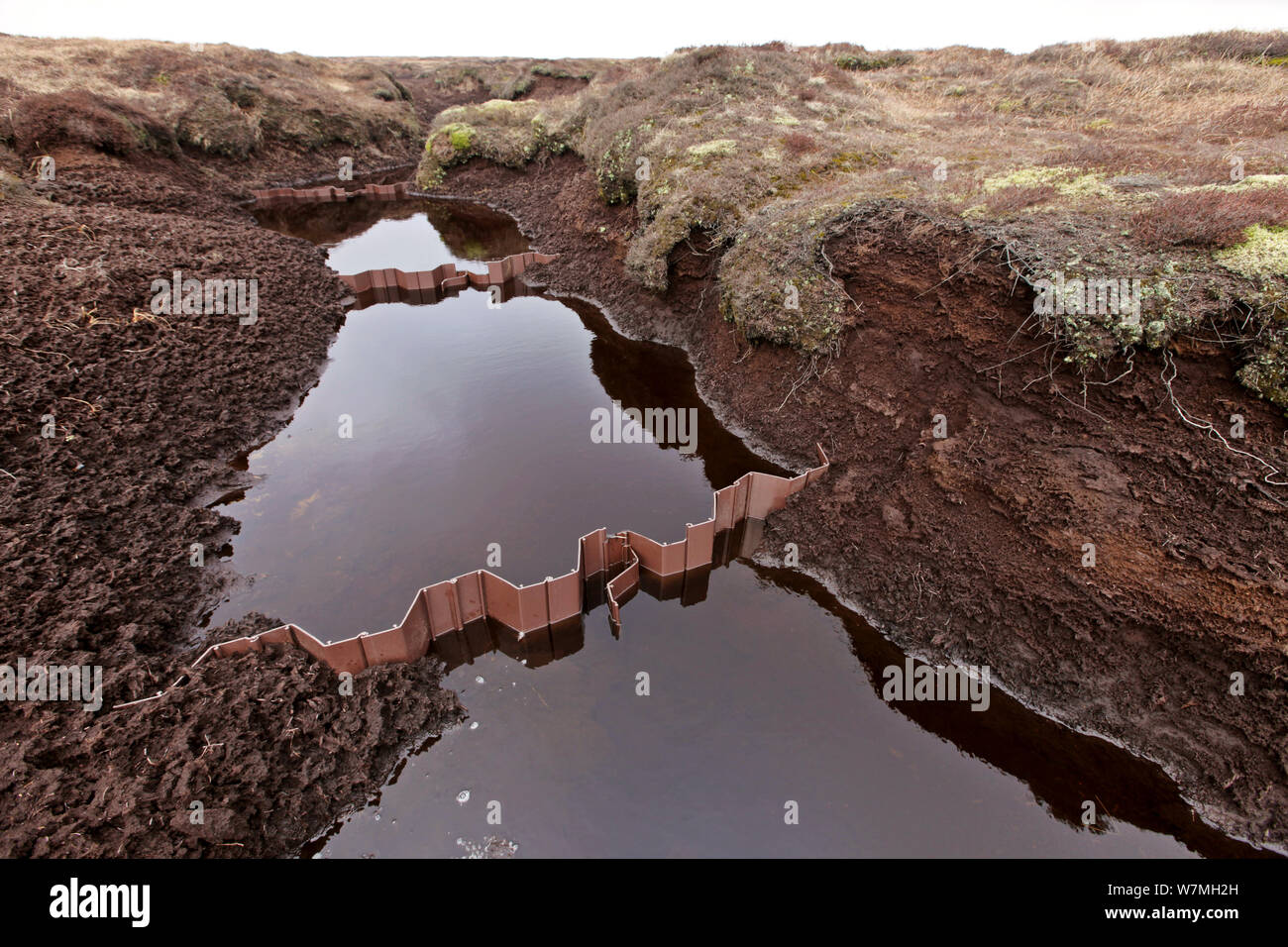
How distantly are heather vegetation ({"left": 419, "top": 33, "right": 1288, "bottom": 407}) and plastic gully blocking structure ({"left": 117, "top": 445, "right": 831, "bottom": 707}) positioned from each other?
12.6 feet

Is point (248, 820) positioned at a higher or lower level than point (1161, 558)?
lower

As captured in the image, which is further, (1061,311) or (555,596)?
(1061,311)

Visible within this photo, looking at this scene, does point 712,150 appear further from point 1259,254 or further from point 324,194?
point 324,194

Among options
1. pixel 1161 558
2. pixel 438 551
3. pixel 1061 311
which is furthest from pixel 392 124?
pixel 1161 558

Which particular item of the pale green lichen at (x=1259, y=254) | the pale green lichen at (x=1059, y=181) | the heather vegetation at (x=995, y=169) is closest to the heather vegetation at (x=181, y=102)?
the heather vegetation at (x=995, y=169)

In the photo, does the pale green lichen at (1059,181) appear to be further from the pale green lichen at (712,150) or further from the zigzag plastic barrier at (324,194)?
the zigzag plastic barrier at (324,194)

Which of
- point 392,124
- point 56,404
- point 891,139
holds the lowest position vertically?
point 56,404

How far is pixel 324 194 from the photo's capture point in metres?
27.9

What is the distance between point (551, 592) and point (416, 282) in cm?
1424

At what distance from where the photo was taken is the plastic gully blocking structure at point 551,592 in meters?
7.30

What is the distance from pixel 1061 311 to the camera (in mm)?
8906

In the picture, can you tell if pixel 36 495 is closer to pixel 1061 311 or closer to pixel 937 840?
pixel 937 840

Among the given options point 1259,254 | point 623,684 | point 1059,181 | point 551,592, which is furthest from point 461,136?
point 1259,254

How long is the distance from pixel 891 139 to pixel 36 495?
68.4 ft
